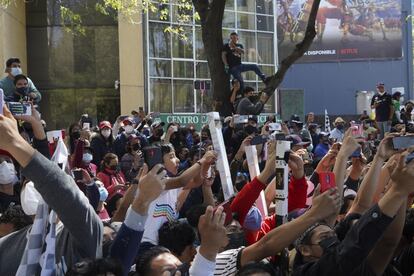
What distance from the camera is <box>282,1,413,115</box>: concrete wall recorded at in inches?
1598

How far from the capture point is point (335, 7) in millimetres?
42469

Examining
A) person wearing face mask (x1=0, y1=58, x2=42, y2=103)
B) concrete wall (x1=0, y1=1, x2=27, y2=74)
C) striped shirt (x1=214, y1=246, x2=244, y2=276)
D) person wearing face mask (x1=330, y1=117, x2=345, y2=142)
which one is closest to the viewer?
striped shirt (x1=214, y1=246, x2=244, y2=276)

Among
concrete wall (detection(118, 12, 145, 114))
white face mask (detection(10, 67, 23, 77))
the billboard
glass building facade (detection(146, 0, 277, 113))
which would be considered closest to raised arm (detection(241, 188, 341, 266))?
white face mask (detection(10, 67, 23, 77))

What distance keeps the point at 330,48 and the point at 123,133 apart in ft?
103

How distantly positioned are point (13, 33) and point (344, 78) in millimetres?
22357

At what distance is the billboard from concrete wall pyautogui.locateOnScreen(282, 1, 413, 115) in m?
0.51

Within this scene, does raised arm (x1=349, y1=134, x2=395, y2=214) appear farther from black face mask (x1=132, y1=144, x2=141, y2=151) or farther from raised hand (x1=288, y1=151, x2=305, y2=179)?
black face mask (x1=132, y1=144, x2=141, y2=151)

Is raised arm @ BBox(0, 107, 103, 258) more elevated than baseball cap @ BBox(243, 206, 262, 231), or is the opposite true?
raised arm @ BBox(0, 107, 103, 258)

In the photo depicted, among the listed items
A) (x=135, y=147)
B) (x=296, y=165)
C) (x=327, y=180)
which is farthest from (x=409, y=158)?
(x=135, y=147)

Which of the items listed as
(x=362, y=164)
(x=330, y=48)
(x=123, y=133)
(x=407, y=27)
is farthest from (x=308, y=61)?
(x=362, y=164)

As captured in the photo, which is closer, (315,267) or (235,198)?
(315,267)

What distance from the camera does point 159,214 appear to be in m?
5.18

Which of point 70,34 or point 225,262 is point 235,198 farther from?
point 70,34

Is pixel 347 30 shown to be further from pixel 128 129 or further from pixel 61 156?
pixel 61 156
